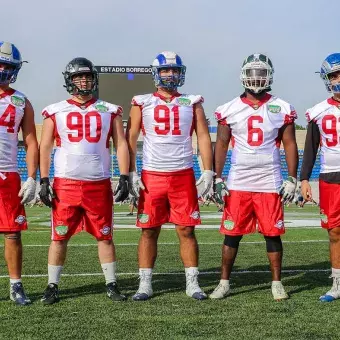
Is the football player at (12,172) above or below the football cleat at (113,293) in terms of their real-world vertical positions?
above

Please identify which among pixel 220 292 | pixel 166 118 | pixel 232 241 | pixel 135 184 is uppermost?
pixel 166 118

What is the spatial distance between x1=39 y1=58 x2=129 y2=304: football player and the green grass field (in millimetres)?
474

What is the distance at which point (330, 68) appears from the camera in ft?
19.1

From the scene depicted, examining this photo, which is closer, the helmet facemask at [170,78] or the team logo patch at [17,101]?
the team logo patch at [17,101]

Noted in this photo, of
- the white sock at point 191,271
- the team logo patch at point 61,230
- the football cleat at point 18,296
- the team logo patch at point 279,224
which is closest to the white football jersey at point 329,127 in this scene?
the team logo patch at point 279,224

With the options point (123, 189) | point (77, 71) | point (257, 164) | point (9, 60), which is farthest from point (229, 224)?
point (9, 60)

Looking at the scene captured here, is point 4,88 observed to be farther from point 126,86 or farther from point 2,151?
point 126,86

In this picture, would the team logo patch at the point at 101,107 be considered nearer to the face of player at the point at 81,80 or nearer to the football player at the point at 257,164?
the face of player at the point at 81,80

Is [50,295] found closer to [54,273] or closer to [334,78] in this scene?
[54,273]

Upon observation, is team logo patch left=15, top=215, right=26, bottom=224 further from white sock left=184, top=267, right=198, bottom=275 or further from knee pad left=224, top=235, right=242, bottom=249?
knee pad left=224, top=235, right=242, bottom=249

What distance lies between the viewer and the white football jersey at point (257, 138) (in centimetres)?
594

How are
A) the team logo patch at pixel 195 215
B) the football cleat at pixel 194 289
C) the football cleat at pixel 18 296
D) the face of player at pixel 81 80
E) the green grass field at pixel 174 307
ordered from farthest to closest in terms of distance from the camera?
the team logo patch at pixel 195 215 < the face of player at pixel 81 80 < the football cleat at pixel 194 289 < the football cleat at pixel 18 296 < the green grass field at pixel 174 307

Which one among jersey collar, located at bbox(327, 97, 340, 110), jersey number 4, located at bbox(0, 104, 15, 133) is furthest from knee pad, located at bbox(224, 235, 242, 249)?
jersey number 4, located at bbox(0, 104, 15, 133)

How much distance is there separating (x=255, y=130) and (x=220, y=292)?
1398mm
